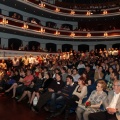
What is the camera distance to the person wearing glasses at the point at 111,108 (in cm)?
388

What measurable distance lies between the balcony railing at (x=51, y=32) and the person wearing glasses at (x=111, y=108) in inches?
529

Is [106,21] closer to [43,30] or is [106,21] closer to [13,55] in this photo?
[43,30]

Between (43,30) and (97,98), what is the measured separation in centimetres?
1677

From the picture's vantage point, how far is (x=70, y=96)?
18.2ft

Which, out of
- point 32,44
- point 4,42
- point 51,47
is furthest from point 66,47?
point 4,42

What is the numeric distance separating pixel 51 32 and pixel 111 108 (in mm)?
18363

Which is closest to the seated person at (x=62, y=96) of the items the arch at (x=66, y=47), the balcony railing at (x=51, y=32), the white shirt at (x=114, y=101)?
the white shirt at (x=114, y=101)

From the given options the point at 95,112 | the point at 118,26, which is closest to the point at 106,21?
the point at 118,26

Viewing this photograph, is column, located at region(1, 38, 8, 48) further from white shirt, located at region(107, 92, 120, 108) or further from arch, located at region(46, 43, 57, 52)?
white shirt, located at region(107, 92, 120, 108)

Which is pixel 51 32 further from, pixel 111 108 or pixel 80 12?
pixel 111 108

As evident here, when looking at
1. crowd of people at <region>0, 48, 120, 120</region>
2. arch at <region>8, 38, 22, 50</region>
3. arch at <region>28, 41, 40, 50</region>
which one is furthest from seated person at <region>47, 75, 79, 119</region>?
arch at <region>28, 41, 40, 50</region>

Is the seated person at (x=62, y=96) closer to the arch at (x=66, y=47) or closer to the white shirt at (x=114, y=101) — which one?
the white shirt at (x=114, y=101)

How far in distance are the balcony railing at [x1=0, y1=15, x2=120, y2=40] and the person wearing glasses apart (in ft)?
44.1

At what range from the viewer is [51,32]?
2166cm
